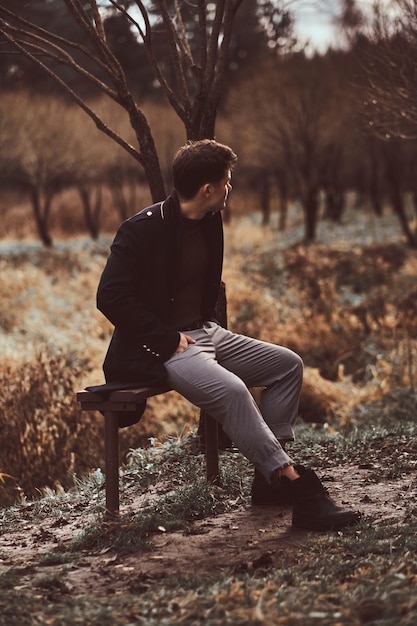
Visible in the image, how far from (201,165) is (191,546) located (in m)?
1.90

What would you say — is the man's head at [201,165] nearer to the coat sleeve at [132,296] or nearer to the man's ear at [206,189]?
the man's ear at [206,189]

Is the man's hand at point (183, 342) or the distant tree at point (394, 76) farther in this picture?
the distant tree at point (394, 76)

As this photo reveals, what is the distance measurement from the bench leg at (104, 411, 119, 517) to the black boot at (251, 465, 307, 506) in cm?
76

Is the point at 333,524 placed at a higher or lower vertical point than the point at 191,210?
lower

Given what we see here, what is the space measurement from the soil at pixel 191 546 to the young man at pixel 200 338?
222 millimetres

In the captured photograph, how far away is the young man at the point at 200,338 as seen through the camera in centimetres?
459

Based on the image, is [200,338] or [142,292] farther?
[200,338]

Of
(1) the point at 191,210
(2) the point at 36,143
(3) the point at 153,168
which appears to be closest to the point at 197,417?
(3) the point at 153,168

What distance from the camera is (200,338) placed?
499 cm

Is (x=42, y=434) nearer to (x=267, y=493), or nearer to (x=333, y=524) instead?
(x=267, y=493)

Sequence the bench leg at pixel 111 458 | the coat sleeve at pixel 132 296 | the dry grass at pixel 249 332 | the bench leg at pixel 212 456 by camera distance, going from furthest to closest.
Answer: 1. the dry grass at pixel 249 332
2. the bench leg at pixel 212 456
3. the bench leg at pixel 111 458
4. the coat sleeve at pixel 132 296

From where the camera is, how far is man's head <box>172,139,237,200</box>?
4.73 metres

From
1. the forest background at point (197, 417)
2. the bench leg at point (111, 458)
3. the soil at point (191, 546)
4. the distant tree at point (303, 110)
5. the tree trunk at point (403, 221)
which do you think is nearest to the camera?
the forest background at point (197, 417)

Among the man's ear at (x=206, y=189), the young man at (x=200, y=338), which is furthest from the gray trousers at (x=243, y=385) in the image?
the man's ear at (x=206, y=189)
